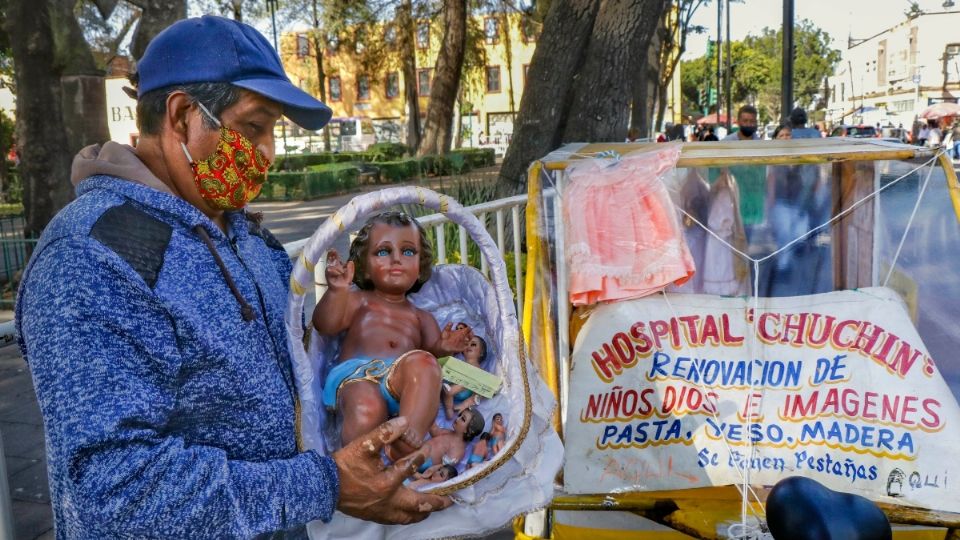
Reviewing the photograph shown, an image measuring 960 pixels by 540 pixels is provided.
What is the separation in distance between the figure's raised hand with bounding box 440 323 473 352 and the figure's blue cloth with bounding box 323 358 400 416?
31cm

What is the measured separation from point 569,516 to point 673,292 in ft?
3.08

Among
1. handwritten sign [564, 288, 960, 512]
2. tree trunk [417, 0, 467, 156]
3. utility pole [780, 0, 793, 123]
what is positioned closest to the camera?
handwritten sign [564, 288, 960, 512]

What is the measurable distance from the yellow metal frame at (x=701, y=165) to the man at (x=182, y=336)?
49.8 inches

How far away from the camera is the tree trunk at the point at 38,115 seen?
35.4 ft

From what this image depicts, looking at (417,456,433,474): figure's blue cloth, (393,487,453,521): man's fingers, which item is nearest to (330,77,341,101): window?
(417,456,433,474): figure's blue cloth

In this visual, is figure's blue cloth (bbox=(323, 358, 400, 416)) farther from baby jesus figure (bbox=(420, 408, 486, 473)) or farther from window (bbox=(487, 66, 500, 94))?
window (bbox=(487, 66, 500, 94))

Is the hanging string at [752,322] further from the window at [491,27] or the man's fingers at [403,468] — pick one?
the window at [491,27]

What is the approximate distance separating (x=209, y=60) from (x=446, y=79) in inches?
887

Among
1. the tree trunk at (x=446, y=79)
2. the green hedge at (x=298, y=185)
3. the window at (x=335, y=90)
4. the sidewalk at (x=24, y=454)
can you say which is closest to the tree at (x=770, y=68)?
the window at (x=335, y=90)

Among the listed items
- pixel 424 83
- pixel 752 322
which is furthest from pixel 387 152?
pixel 752 322

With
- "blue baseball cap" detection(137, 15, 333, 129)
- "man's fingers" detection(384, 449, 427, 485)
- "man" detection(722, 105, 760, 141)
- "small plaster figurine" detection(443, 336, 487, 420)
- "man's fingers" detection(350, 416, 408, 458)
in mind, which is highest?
"man" detection(722, 105, 760, 141)

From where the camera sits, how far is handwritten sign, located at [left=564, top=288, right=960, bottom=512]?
2609 mm

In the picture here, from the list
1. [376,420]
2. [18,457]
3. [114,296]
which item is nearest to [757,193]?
[376,420]

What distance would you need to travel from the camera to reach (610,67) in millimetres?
7430
